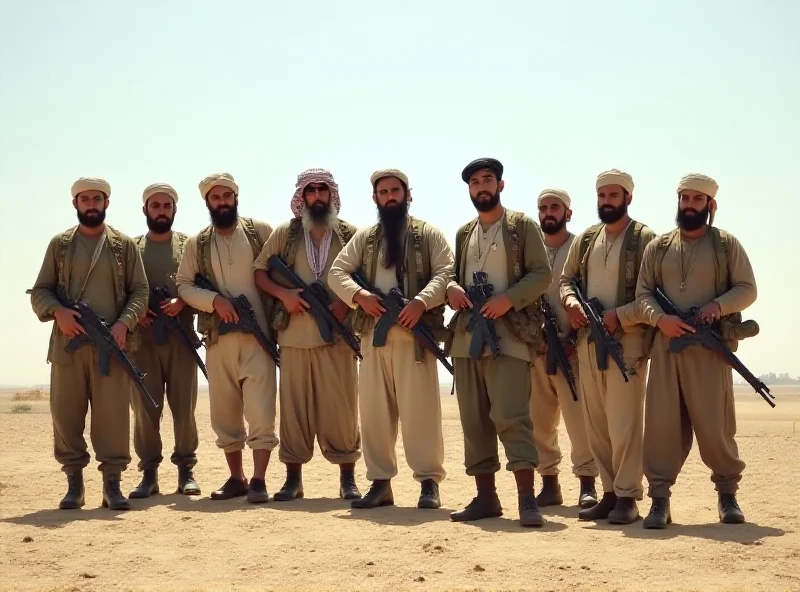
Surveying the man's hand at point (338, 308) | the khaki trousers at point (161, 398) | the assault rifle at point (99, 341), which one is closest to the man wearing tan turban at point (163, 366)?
the khaki trousers at point (161, 398)

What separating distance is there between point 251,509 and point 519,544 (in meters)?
2.41

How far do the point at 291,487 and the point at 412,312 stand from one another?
6.30 feet

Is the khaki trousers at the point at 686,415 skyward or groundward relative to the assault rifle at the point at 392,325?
groundward

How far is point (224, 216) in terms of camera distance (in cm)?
920

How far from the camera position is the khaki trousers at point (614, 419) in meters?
7.77

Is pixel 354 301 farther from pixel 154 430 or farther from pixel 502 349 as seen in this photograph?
pixel 154 430

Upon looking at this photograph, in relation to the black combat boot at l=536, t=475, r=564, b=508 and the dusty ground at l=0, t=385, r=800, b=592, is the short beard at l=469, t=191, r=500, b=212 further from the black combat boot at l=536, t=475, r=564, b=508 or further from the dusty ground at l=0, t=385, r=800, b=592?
the black combat boot at l=536, t=475, r=564, b=508

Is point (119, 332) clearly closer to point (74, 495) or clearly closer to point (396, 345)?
point (74, 495)

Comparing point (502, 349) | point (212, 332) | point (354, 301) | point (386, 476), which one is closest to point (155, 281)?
point (212, 332)

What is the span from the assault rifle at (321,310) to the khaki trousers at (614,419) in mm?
1806

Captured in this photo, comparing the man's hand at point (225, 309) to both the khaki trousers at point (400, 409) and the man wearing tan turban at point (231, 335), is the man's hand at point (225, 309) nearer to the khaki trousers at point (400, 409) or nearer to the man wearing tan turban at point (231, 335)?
the man wearing tan turban at point (231, 335)

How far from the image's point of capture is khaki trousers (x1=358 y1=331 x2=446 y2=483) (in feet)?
27.2

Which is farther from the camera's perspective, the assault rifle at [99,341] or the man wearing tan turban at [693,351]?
the assault rifle at [99,341]

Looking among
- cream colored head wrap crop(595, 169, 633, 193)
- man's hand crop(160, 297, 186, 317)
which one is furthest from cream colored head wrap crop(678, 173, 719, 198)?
man's hand crop(160, 297, 186, 317)
